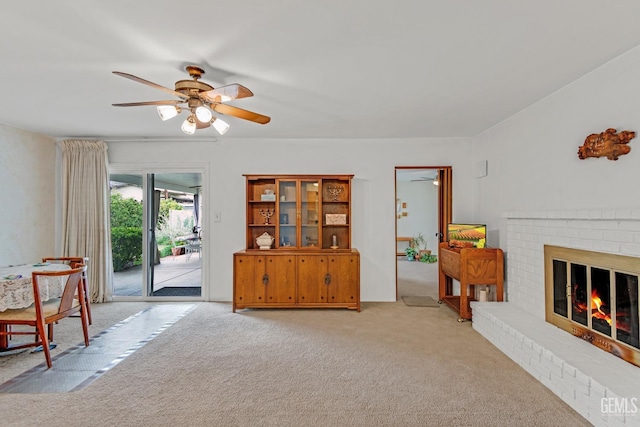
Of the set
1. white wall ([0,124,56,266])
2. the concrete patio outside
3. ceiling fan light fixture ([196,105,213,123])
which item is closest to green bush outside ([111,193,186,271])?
the concrete patio outside

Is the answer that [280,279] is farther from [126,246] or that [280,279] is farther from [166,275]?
[126,246]

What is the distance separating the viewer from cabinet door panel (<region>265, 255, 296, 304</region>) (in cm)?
402

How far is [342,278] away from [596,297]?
248 centimetres

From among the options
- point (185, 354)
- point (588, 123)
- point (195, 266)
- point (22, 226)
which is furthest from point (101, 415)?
point (588, 123)

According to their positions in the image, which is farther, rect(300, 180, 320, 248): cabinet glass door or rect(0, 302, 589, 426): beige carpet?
rect(300, 180, 320, 248): cabinet glass door

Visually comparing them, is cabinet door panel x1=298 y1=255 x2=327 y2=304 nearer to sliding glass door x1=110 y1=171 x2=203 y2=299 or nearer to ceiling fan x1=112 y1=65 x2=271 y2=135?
sliding glass door x1=110 y1=171 x2=203 y2=299

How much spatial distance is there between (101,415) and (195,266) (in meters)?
3.01

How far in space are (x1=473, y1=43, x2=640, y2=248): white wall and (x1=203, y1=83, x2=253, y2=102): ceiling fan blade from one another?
2.61 meters

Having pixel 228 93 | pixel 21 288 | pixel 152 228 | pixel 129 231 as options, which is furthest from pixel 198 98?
pixel 129 231

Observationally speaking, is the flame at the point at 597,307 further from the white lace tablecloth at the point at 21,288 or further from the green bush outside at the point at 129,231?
the green bush outside at the point at 129,231

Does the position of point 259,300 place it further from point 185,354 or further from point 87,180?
point 87,180

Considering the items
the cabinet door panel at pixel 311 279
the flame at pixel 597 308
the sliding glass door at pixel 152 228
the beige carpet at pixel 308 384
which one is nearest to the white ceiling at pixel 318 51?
the sliding glass door at pixel 152 228

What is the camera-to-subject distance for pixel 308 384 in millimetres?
2301

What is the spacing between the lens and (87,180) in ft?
14.4
